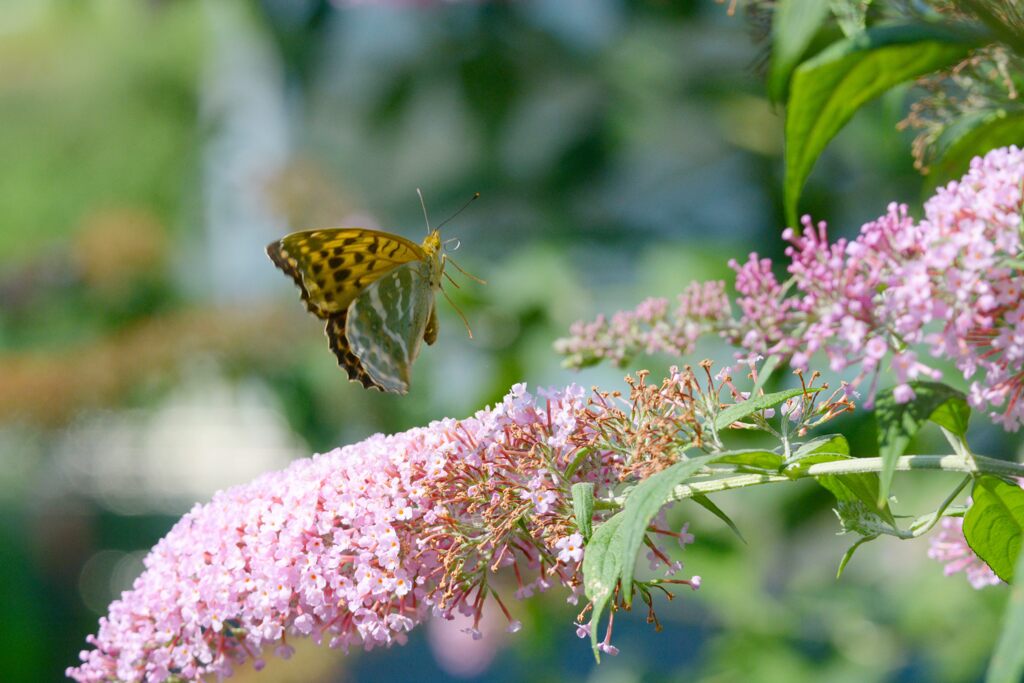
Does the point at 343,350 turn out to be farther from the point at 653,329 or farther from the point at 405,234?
the point at 405,234

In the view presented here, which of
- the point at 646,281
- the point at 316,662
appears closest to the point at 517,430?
the point at 646,281

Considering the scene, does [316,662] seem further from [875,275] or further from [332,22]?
[875,275]

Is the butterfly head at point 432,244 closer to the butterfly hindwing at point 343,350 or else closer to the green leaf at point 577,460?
the butterfly hindwing at point 343,350

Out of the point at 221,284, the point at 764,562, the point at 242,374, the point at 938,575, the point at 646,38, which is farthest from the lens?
the point at 221,284

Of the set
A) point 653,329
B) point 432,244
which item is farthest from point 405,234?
point 653,329

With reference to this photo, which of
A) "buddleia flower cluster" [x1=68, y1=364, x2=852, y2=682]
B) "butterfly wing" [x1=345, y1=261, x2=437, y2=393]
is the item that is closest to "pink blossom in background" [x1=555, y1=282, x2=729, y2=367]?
"buddleia flower cluster" [x1=68, y1=364, x2=852, y2=682]

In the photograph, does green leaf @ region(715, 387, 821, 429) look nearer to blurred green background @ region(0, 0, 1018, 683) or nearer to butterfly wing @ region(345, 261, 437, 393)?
blurred green background @ region(0, 0, 1018, 683)
